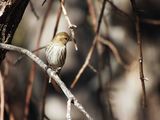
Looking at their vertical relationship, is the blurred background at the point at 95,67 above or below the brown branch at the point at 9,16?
above

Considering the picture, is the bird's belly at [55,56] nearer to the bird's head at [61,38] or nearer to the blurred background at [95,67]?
the bird's head at [61,38]

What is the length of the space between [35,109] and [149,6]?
1.25 meters

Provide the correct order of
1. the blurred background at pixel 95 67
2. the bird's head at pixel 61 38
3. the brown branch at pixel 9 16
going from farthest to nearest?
the blurred background at pixel 95 67, the bird's head at pixel 61 38, the brown branch at pixel 9 16

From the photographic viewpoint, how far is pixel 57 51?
2.40 metres

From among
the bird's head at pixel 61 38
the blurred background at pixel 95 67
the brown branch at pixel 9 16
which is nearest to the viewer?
the brown branch at pixel 9 16

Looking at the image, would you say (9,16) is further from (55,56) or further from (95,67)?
(95,67)

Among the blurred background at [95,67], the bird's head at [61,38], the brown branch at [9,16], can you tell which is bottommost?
the brown branch at [9,16]

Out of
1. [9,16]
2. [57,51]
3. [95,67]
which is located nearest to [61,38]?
[57,51]

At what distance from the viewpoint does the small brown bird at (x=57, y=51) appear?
92.5 inches

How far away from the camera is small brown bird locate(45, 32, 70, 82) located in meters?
2.35

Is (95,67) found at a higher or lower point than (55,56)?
higher

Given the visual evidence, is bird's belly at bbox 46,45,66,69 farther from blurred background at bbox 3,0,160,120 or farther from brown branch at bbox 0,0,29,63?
blurred background at bbox 3,0,160,120

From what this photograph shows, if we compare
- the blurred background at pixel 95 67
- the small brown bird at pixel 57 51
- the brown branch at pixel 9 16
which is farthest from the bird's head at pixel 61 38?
the blurred background at pixel 95 67

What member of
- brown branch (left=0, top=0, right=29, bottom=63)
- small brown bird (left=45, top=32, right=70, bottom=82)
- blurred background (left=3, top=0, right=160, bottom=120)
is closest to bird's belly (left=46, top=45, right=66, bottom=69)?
small brown bird (left=45, top=32, right=70, bottom=82)
